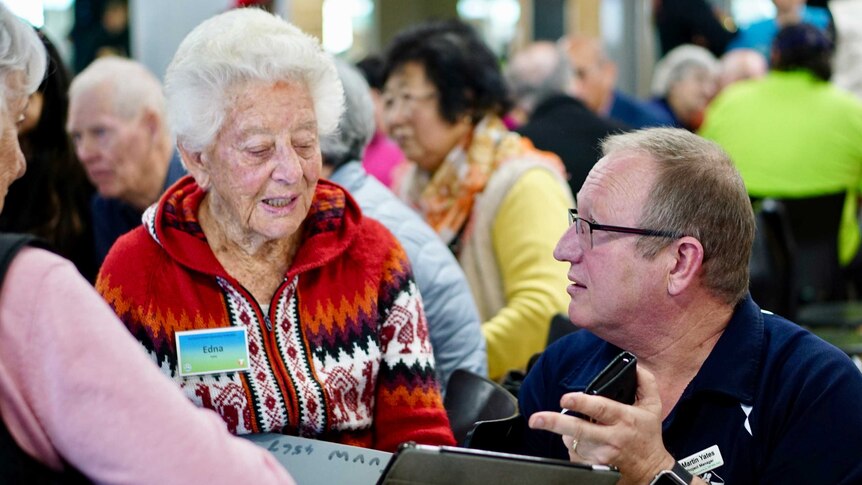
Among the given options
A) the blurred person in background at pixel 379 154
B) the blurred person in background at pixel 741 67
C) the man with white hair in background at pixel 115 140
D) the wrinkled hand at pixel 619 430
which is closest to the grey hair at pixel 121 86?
the man with white hair in background at pixel 115 140

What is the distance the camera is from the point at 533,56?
264 inches

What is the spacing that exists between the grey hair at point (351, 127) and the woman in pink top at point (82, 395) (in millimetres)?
1942

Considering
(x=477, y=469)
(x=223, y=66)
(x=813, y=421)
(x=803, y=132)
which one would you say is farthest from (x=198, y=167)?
(x=803, y=132)

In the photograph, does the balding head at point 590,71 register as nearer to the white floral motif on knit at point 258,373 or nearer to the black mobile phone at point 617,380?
the white floral motif on knit at point 258,373

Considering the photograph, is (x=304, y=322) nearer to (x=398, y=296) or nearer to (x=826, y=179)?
(x=398, y=296)

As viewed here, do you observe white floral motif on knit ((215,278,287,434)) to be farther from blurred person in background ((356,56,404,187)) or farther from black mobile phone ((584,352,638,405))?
blurred person in background ((356,56,404,187))

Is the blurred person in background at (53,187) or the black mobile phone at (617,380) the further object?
the blurred person in background at (53,187)

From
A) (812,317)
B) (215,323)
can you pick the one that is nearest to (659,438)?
(215,323)

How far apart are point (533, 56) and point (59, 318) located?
5617 millimetres

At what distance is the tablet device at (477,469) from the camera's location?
5.47ft

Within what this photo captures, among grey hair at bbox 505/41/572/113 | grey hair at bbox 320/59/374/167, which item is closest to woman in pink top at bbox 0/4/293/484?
grey hair at bbox 320/59/374/167

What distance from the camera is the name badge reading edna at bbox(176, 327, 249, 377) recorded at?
2229 millimetres

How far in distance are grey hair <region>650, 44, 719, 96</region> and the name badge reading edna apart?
6.84 metres

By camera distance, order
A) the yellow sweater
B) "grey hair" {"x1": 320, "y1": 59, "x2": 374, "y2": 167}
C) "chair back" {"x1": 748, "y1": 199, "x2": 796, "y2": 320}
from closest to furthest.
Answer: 1. "grey hair" {"x1": 320, "y1": 59, "x2": 374, "y2": 167}
2. the yellow sweater
3. "chair back" {"x1": 748, "y1": 199, "x2": 796, "y2": 320}
